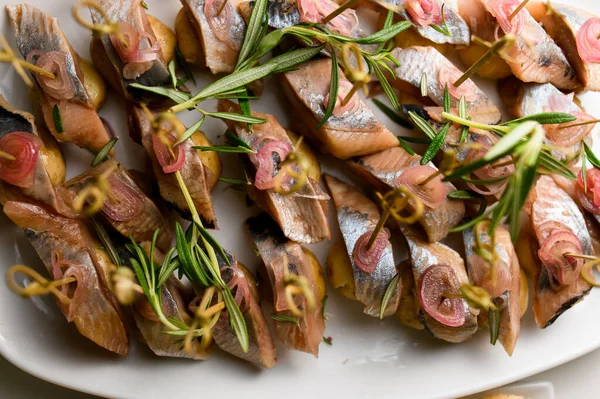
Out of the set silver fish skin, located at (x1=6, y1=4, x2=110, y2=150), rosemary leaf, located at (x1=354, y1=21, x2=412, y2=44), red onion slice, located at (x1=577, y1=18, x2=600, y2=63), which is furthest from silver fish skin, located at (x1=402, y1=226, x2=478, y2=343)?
silver fish skin, located at (x1=6, y1=4, x2=110, y2=150)

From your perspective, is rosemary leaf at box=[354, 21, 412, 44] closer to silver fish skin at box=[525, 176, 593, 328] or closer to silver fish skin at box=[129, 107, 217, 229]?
silver fish skin at box=[129, 107, 217, 229]

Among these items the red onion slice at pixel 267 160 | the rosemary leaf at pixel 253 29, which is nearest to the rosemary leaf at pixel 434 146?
the red onion slice at pixel 267 160

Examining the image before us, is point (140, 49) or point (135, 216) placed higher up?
point (140, 49)

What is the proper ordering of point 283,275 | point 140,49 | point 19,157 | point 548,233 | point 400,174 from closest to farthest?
point 19,157, point 140,49, point 283,275, point 400,174, point 548,233

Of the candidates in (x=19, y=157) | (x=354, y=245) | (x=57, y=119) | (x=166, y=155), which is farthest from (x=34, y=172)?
(x=354, y=245)

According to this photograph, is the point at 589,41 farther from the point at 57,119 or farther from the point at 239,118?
the point at 57,119

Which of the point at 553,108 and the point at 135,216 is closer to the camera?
the point at 135,216

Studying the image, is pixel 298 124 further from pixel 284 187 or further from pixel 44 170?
pixel 44 170
